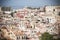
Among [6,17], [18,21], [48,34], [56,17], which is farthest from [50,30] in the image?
[6,17]

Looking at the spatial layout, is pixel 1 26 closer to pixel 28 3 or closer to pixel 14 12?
pixel 14 12

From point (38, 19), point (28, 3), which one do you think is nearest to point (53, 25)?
point (38, 19)

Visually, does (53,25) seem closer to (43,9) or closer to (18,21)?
(43,9)

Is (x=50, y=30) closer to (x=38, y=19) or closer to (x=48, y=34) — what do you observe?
(x=48, y=34)

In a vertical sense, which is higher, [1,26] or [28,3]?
[28,3]

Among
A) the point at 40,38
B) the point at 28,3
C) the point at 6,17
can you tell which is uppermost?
the point at 28,3

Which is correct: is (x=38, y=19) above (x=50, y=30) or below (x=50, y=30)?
above

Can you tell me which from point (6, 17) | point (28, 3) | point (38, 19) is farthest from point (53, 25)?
point (6, 17)

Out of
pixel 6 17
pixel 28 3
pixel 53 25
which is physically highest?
pixel 28 3
